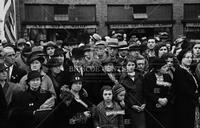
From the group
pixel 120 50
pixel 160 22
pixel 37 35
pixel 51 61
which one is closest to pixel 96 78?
pixel 51 61

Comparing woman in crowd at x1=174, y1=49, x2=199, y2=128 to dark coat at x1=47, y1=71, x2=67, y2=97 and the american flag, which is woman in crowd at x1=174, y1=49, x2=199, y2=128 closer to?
dark coat at x1=47, y1=71, x2=67, y2=97

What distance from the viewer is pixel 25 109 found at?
4.58 metres

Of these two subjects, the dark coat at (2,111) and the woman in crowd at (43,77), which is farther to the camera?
the woman in crowd at (43,77)

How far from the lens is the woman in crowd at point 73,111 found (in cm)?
488

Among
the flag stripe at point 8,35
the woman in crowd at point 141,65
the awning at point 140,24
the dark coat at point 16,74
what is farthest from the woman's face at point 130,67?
the awning at point 140,24

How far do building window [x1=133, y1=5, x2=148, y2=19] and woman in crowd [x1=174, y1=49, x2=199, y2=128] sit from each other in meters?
10.7

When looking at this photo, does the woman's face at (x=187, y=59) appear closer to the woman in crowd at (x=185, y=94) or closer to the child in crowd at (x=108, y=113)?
the woman in crowd at (x=185, y=94)

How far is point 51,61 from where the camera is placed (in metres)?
5.53

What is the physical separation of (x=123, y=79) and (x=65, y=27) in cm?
1049

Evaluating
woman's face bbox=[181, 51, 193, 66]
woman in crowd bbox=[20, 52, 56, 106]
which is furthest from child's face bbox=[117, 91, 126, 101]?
woman's face bbox=[181, 51, 193, 66]

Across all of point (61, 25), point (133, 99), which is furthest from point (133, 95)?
point (61, 25)

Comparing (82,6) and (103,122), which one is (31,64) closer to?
(103,122)

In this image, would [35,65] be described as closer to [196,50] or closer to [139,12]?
[196,50]

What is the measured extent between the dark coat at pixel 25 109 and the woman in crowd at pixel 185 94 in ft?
7.32
